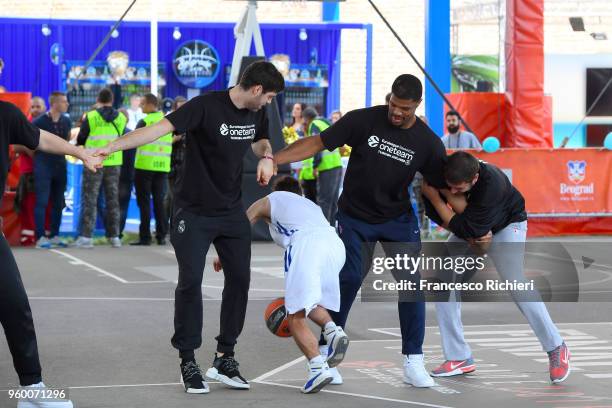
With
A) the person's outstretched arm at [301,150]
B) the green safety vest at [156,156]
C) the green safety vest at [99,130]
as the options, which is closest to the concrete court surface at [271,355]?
the person's outstretched arm at [301,150]

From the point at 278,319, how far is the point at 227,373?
484 millimetres

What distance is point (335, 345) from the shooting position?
23.9 feet

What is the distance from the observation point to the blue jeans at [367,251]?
7.72 meters

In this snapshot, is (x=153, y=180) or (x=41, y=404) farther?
(x=153, y=180)

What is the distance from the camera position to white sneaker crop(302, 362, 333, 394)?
23.7 feet

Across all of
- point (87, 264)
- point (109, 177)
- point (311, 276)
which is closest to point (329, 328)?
point (311, 276)

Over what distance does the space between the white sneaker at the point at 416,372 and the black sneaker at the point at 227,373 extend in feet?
3.22

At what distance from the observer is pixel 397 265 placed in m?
7.82

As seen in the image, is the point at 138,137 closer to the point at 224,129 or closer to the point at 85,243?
the point at 224,129

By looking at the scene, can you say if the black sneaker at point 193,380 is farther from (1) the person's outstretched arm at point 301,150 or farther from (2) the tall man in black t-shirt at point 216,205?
(1) the person's outstretched arm at point 301,150

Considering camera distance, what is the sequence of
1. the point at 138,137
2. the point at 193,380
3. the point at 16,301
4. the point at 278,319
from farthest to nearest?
the point at 278,319 → the point at 193,380 → the point at 138,137 → the point at 16,301

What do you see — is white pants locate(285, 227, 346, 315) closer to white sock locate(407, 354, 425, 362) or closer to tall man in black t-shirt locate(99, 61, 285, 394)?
tall man in black t-shirt locate(99, 61, 285, 394)

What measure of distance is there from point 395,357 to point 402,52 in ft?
95.7

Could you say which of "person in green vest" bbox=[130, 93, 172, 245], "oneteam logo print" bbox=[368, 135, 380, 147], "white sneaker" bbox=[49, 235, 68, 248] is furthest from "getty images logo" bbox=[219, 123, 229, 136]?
"white sneaker" bbox=[49, 235, 68, 248]
